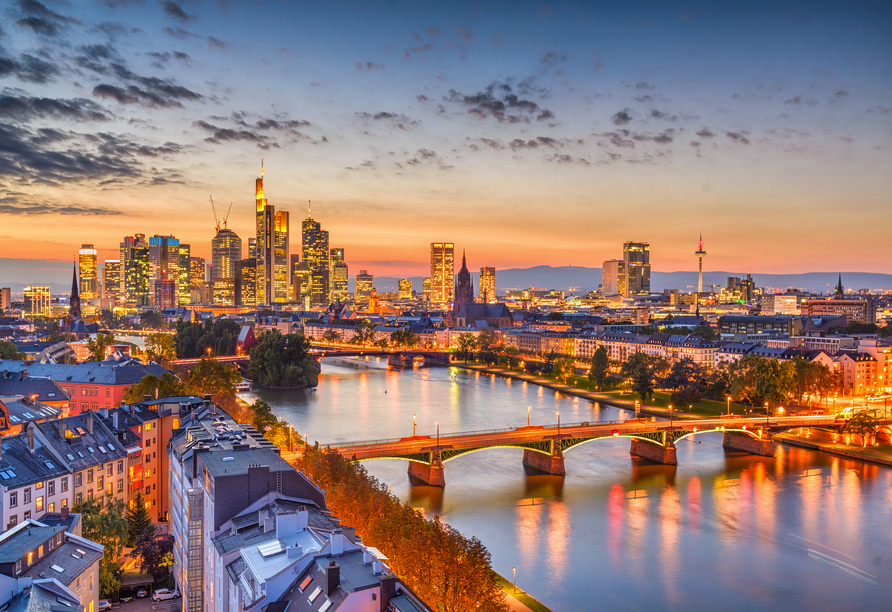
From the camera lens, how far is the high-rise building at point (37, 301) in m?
188

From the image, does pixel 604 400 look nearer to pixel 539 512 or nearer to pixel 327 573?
pixel 539 512

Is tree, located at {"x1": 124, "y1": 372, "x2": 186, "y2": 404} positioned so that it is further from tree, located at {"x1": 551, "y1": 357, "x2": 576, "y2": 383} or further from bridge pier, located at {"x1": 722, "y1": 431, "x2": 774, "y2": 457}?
tree, located at {"x1": 551, "y1": 357, "x2": 576, "y2": 383}

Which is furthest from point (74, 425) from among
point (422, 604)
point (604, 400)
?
point (604, 400)

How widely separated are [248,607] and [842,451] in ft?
115

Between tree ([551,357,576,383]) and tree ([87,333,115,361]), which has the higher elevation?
tree ([87,333,115,361])

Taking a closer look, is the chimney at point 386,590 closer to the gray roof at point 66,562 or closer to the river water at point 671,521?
the gray roof at point 66,562

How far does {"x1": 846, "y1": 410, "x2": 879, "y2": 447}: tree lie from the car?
3551 centimetres

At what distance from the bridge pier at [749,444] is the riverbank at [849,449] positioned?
3050mm

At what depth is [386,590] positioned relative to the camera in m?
11.1

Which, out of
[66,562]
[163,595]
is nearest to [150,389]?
[163,595]

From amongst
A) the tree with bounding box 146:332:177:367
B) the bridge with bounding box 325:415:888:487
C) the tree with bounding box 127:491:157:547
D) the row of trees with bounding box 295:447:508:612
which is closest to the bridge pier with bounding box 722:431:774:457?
the bridge with bounding box 325:415:888:487

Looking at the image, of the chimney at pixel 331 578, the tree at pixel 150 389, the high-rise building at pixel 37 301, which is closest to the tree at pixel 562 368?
the tree at pixel 150 389

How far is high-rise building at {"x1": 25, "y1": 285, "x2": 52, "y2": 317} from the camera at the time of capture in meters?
188

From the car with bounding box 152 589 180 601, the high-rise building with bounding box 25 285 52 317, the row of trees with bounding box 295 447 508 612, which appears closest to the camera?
the row of trees with bounding box 295 447 508 612
